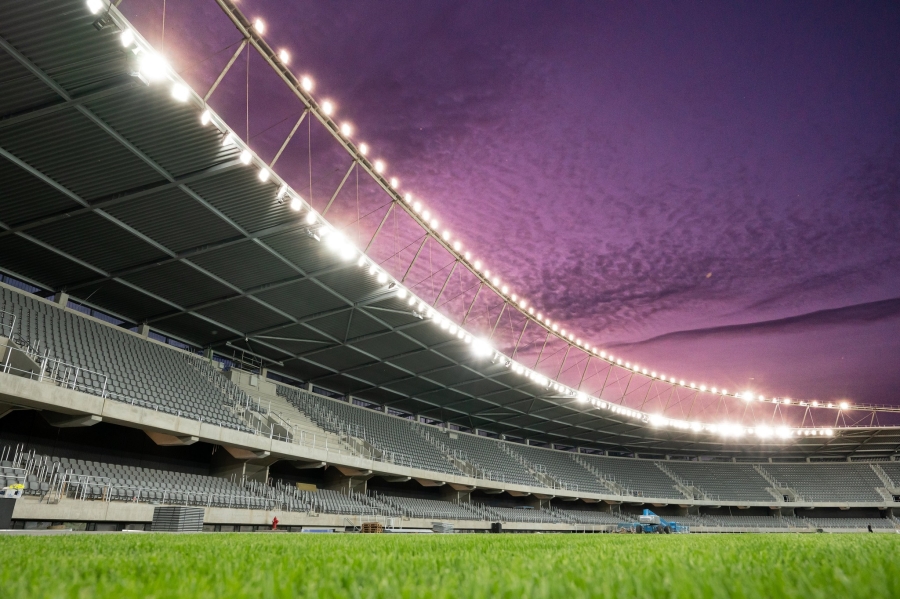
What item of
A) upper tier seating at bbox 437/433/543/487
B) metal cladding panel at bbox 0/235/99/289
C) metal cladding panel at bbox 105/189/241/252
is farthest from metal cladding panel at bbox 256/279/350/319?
upper tier seating at bbox 437/433/543/487

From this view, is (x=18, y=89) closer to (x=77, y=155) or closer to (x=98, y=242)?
(x=77, y=155)

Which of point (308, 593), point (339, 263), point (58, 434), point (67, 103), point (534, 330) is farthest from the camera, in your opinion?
point (534, 330)

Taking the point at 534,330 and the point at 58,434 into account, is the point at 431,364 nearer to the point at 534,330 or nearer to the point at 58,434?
the point at 58,434

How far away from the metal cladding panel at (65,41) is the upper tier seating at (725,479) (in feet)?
232

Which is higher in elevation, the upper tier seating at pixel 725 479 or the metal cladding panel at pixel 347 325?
the metal cladding panel at pixel 347 325

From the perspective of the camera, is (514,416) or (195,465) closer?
(195,465)

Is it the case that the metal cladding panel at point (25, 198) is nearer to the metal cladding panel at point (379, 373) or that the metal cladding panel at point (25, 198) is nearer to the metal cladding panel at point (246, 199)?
the metal cladding panel at point (246, 199)

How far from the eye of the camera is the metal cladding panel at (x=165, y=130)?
50.4 ft

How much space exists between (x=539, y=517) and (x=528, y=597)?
49.2 meters

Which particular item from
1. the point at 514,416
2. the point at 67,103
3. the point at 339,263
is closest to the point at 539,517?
the point at 514,416

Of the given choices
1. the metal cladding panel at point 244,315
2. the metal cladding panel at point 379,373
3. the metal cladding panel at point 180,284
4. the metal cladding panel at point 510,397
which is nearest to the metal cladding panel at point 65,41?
the metal cladding panel at point 180,284

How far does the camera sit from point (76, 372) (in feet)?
66.5

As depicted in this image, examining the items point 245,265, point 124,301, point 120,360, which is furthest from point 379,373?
point 120,360

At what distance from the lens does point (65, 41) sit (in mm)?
13445
